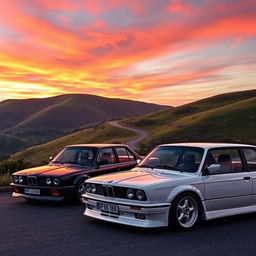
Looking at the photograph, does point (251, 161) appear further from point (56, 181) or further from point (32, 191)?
point (32, 191)

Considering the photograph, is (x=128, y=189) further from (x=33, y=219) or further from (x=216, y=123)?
(x=216, y=123)

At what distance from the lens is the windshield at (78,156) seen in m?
11.2

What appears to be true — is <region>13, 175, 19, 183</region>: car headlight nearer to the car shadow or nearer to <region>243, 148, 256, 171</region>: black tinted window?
the car shadow

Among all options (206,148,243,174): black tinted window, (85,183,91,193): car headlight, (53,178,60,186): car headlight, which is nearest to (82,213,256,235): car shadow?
(85,183,91,193): car headlight

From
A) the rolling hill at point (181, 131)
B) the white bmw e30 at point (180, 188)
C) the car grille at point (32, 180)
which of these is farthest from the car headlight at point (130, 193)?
the rolling hill at point (181, 131)

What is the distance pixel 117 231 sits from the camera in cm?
750

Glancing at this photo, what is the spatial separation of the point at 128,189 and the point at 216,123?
8611cm

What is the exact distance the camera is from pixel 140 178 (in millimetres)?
7844

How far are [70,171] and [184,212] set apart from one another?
12.2 ft

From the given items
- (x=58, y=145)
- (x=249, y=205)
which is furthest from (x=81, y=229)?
(x=58, y=145)

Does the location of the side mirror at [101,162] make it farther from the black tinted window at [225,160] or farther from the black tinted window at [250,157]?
the black tinted window at [250,157]

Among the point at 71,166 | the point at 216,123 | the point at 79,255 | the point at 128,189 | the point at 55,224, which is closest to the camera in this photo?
the point at 79,255

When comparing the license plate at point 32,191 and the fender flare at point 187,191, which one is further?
the license plate at point 32,191

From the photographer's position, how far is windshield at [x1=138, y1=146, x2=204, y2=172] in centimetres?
823
